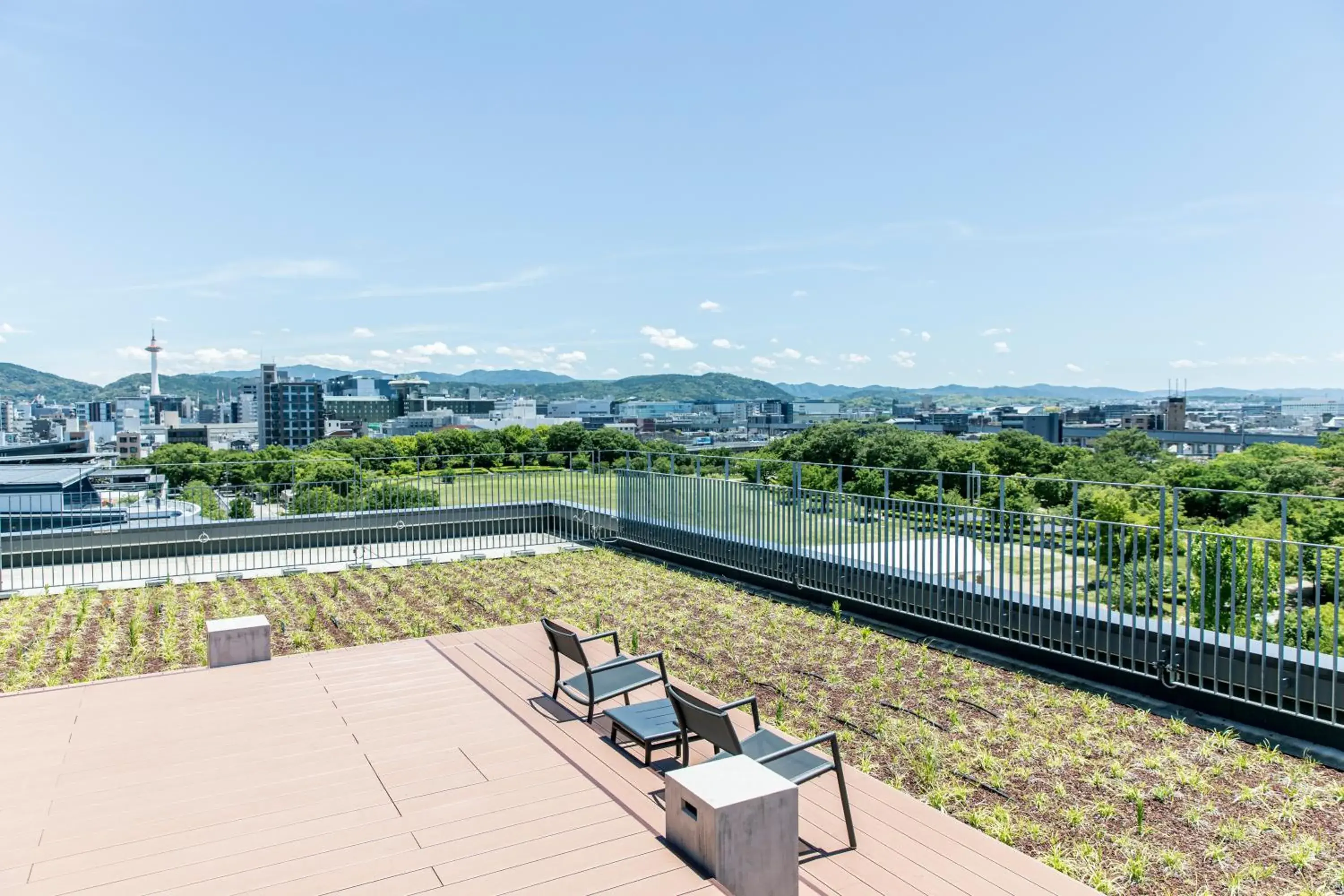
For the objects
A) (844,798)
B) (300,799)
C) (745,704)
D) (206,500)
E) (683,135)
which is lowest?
(300,799)

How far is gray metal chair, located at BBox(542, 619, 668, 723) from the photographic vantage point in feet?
17.1

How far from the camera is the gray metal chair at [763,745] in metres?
3.71

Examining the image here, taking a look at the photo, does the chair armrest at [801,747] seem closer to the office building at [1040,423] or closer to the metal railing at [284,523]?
the metal railing at [284,523]

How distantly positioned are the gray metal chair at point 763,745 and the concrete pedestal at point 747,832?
0.31 metres

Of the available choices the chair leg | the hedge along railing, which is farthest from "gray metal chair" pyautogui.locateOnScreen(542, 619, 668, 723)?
the hedge along railing

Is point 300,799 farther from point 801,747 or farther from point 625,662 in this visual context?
point 801,747

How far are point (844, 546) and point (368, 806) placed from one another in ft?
21.2

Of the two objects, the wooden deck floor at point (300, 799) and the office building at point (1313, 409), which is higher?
the office building at point (1313, 409)

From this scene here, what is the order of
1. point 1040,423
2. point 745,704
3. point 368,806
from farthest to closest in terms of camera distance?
1. point 1040,423
2. point 745,704
3. point 368,806

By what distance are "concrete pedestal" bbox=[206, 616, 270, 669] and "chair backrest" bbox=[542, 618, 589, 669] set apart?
2683 millimetres

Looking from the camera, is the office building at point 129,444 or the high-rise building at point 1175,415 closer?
the high-rise building at point 1175,415

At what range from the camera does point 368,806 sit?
3.98 metres

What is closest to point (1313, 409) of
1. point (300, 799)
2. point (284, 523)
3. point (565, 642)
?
point (284, 523)

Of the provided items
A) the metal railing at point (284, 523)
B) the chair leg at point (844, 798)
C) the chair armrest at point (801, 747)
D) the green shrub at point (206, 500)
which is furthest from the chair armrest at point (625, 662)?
the green shrub at point (206, 500)
